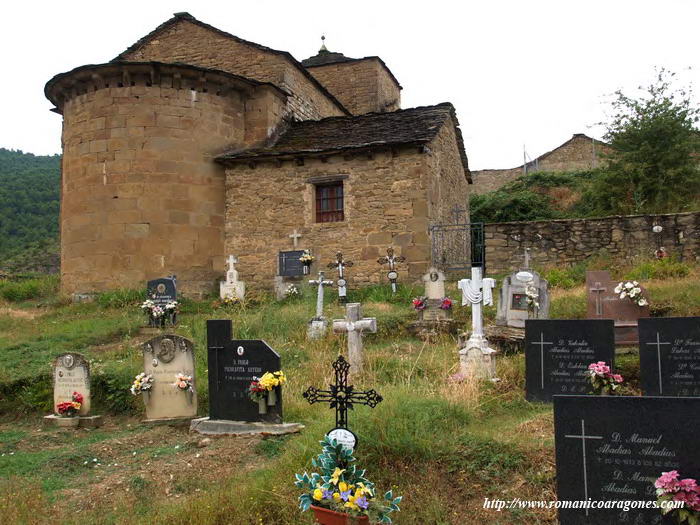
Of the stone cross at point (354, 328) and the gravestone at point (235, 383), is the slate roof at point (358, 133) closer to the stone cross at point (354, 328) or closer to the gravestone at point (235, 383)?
the stone cross at point (354, 328)

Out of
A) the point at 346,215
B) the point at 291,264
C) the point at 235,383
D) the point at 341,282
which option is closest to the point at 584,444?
the point at 235,383

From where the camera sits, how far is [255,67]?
20.5 m

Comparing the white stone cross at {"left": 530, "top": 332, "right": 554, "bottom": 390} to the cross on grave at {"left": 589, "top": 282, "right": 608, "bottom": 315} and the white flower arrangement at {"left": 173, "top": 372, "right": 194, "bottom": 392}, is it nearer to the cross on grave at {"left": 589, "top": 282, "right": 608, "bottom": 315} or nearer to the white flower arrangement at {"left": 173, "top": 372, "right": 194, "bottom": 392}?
the cross on grave at {"left": 589, "top": 282, "right": 608, "bottom": 315}

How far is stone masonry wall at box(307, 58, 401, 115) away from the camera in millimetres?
27438

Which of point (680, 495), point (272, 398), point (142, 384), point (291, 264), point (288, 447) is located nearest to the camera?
point (680, 495)

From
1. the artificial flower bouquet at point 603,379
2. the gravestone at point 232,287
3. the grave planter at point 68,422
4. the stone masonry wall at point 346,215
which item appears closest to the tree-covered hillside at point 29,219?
the stone masonry wall at point 346,215

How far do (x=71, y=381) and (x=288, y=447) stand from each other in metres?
4.17

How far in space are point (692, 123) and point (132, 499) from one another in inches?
964

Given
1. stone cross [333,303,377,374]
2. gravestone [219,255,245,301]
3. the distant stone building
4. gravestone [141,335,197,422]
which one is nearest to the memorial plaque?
gravestone [219,255,245,301]

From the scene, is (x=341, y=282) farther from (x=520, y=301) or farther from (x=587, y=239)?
(x=587, y=239)

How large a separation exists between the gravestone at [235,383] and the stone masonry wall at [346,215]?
29.8ft

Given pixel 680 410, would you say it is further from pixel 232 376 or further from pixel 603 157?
pixel 603 157

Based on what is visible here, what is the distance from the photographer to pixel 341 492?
4.41 m

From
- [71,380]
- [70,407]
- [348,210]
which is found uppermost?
[348,210]
